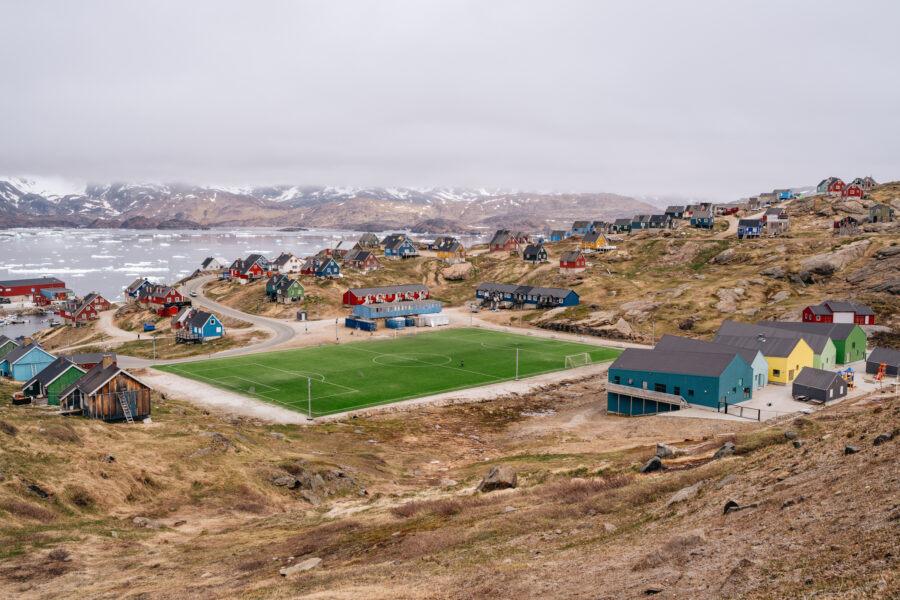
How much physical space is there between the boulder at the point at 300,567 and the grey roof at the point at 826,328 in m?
71.0

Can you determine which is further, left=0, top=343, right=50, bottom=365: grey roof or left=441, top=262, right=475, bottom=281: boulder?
left=441, top=262, right=475, bottom=281: boulder

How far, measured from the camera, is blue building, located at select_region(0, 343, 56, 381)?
7262 centimetres

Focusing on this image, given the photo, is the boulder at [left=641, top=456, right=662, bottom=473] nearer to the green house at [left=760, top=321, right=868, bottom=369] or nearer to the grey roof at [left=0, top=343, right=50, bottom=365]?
the green house at [left=760, top=321, right=868, bottom=369]

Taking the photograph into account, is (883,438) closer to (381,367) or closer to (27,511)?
(27,511)

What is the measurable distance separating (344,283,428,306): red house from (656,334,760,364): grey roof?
229 feet

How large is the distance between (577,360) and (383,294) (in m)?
56.8

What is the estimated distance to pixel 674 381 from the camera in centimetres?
6166

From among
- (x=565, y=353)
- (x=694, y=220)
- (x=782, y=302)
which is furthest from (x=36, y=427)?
(x=694, y=220)

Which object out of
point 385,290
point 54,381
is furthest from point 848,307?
point 54,381

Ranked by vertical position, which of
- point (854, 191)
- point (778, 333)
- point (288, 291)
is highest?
point (854, 191)

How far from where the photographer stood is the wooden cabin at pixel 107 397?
49.2m

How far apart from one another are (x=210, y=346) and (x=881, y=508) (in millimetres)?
99312

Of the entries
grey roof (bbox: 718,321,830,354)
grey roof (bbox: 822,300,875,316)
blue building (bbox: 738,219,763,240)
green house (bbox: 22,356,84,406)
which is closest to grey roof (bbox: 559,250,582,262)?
blue building (bbox: 738,219,763,240)

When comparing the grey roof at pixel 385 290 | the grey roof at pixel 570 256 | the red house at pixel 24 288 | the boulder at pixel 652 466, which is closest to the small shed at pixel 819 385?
the boulder at pixel 652 466
